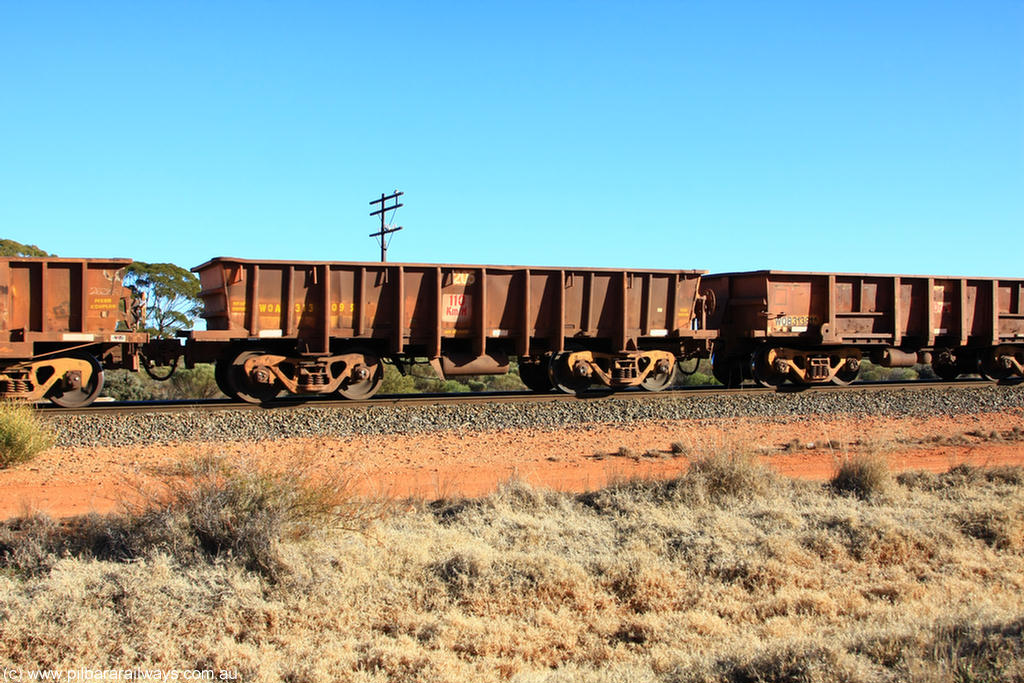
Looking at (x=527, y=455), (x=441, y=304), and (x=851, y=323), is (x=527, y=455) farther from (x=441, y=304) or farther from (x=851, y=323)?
(x=851, y=323)

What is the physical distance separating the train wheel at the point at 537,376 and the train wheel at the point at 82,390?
27.3 ft

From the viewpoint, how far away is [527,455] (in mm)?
11758

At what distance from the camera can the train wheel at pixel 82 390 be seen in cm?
1429

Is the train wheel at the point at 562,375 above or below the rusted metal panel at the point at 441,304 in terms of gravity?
below

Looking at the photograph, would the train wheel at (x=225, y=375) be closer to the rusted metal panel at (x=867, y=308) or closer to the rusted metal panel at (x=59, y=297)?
the rusted metal panel at (x=59, y=297)

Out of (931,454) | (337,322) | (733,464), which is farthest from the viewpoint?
(337,322)

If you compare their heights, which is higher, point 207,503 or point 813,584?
point 207,503

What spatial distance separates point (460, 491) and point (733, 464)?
3012 mm

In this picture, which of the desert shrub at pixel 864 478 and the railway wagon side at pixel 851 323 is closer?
the desert shrub at pixel 864 478

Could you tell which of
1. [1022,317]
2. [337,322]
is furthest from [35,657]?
[1022,317]

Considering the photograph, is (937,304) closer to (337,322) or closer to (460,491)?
(337,322)

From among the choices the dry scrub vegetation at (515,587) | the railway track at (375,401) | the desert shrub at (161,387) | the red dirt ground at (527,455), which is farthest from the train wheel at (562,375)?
the desert shrub at (161,387)

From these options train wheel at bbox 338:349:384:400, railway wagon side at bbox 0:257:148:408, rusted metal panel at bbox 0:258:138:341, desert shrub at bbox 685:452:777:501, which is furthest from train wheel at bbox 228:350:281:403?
desert shrub at bbox 685:452:777:501

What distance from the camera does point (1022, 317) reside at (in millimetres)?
21562
